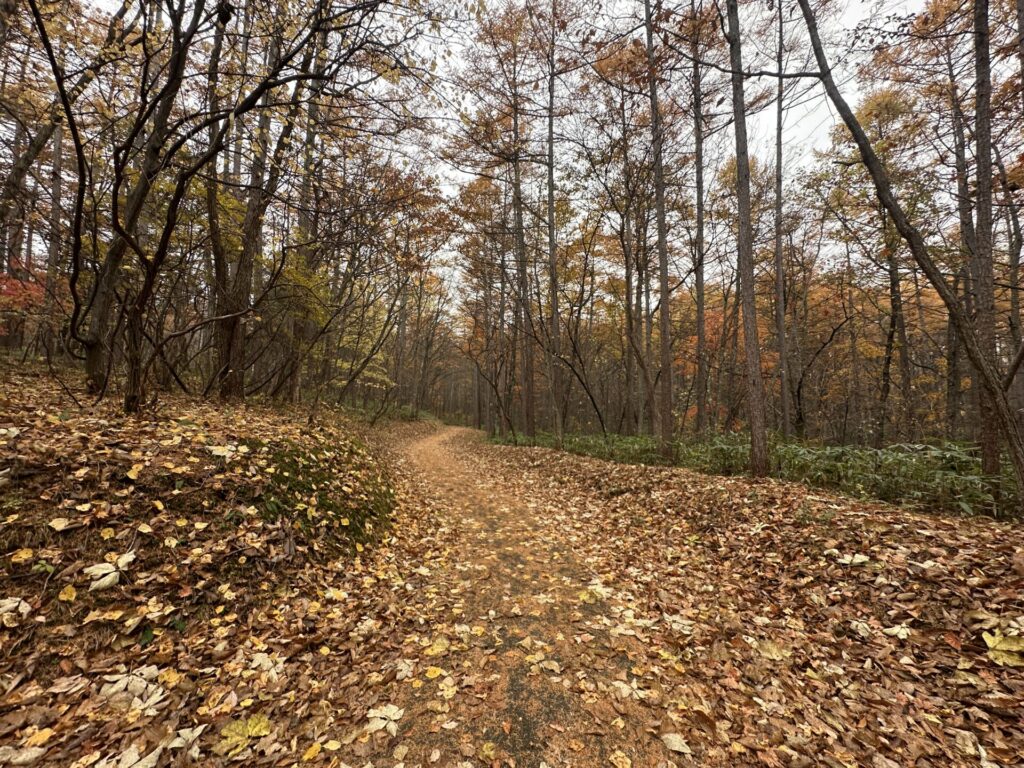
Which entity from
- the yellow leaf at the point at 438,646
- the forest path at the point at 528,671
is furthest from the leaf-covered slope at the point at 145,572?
the forest path at the point at 528,671

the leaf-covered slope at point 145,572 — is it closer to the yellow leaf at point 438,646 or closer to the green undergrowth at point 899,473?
the yellow leaf at point 438,646

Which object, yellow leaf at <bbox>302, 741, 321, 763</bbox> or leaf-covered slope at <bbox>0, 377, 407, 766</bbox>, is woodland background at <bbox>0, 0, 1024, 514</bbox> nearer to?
leaf-covered slope at <bbox>0, 377, 407, 766</bbox>

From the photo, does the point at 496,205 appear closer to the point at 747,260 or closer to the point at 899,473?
the point at 747,260

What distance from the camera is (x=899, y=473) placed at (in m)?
6.10

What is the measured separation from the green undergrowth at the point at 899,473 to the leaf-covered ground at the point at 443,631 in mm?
1237

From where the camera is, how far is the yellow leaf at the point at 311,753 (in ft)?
7.17

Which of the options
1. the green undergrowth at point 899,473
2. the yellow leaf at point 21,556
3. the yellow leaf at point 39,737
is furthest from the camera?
the green undergrowth at point 899,473

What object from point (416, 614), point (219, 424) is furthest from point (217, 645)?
point (219, 424)

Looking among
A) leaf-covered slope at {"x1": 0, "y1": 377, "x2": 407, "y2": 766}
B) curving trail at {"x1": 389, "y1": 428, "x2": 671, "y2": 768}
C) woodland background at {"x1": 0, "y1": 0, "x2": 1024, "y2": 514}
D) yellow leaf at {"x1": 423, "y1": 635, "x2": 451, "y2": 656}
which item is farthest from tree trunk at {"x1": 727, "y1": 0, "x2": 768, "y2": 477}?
leaf-covered slope at {"x1": 0, "y1": 377, "x2": 407, "y2": 766}

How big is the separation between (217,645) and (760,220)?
18.0 meters

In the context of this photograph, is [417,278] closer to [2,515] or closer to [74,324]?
[74,324]

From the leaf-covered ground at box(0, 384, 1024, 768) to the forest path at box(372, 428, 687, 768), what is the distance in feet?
0.07

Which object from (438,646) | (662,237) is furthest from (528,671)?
(662,237)

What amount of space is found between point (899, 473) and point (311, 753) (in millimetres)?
8399
